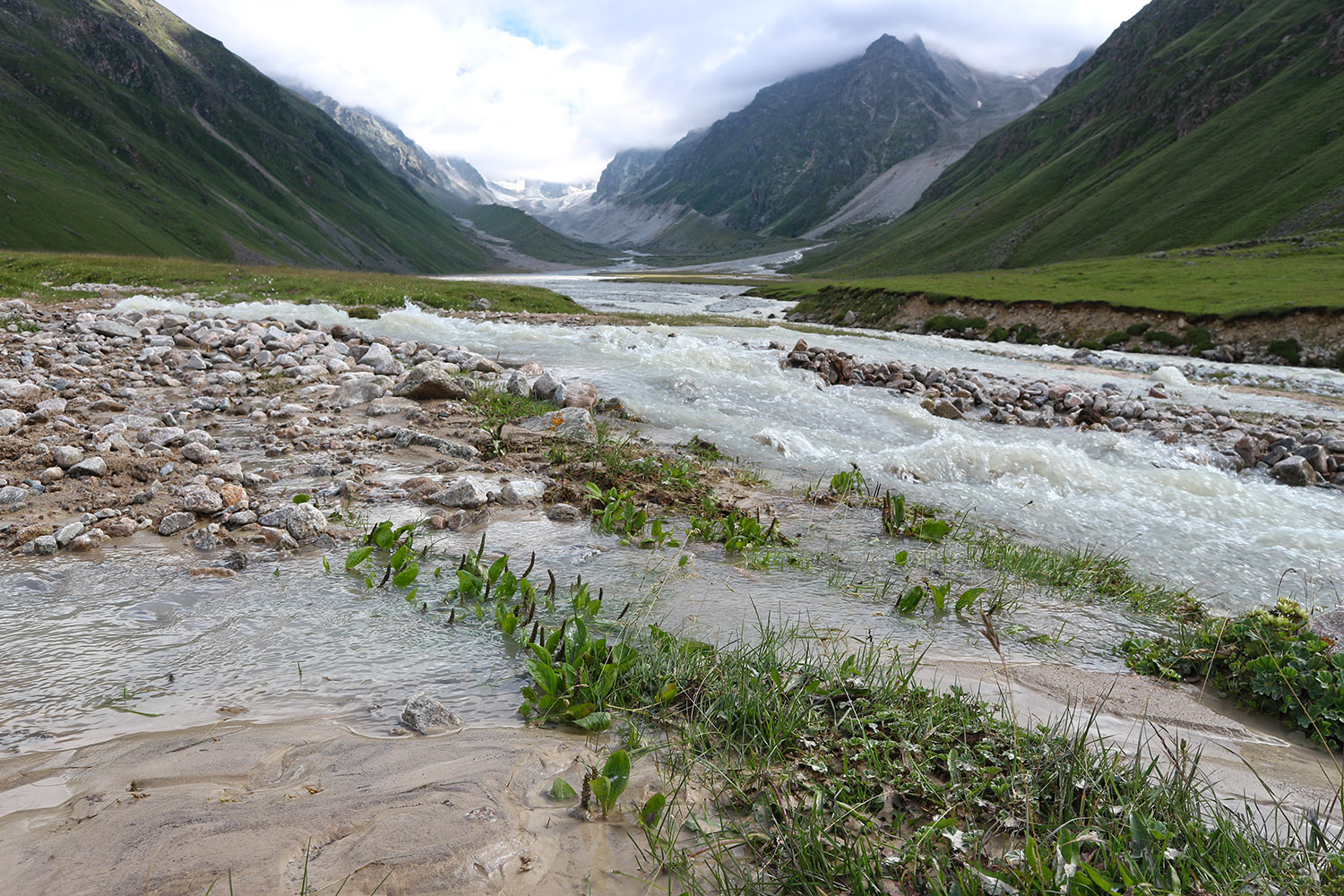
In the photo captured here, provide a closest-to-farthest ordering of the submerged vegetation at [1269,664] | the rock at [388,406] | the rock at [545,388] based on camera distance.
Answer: the submerged vegetation at [1269,664]
the rock at [388,406]
the rock at [545,388]

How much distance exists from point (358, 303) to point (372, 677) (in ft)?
98.8

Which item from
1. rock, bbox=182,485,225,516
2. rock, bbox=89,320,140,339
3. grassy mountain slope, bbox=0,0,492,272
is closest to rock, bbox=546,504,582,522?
rock, bbox=182,485,225,516

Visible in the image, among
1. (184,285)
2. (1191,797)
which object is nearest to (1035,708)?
(1191,797)

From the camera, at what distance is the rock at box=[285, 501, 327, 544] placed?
19.9 ft

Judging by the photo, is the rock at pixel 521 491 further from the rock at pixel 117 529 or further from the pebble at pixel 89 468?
the pebble at pixel 89 468

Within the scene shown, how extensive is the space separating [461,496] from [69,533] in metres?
3.31

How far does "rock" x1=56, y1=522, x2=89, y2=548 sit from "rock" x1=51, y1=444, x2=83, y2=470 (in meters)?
1.96

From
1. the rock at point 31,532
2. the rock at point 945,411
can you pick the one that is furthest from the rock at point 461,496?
the rock at point 945,411

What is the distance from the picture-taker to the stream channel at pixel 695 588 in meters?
3.81

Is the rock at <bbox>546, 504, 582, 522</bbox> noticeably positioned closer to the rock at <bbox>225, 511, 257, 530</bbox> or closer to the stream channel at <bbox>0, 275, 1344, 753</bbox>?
the stream channel at <bbox>0, 275, 1344, 753</bbox>

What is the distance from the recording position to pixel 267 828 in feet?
8.67

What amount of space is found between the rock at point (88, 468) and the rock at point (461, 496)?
11.7 ft

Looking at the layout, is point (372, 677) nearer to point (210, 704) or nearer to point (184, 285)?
point (210, 704)

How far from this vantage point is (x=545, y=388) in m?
13.1
